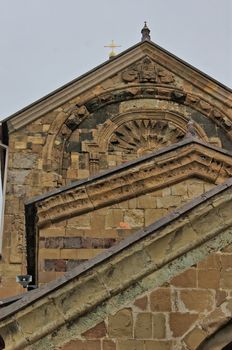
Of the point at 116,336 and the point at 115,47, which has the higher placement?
the point at 115,47

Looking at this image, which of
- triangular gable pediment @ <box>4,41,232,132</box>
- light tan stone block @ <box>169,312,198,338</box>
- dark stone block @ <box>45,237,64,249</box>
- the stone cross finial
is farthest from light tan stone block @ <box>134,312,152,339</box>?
the stone cross finial

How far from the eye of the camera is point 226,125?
50.7ft

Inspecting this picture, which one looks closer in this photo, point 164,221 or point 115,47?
point 164,221

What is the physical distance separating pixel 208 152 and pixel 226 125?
403 cm

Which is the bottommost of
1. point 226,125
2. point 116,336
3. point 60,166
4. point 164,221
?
point 116,336

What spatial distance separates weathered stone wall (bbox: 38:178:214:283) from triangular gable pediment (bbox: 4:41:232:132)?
4.37 m

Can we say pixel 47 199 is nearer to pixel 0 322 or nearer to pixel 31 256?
pixel 31 256

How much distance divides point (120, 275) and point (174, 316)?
1.81 feet

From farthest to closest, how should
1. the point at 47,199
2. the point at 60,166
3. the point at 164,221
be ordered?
the point at 60,166
the point at 47,199
the point at 164,221

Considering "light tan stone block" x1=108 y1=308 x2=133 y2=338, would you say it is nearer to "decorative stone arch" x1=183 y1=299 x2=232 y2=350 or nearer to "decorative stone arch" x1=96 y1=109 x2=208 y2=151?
"decorative stone arch" x1=183 y1=299 x2=232 y2=350

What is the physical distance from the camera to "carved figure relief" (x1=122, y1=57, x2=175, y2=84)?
51.9ft

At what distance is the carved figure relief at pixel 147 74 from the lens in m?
15.8

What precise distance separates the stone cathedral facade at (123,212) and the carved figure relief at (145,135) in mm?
22

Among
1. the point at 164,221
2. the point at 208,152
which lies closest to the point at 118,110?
the point at 208,152
